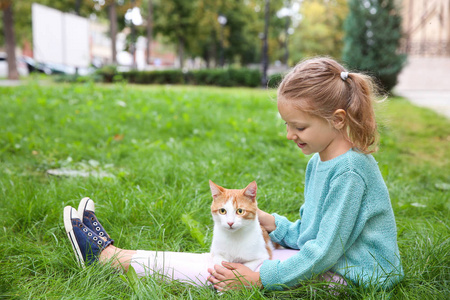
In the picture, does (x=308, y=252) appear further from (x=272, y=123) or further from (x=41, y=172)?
(x=272, y=123)

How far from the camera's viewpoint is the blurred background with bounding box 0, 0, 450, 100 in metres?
12.3

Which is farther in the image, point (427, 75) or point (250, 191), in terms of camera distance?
point (427, 75)

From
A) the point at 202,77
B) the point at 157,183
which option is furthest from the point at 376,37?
the point at 157,183

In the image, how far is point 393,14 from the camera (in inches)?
580

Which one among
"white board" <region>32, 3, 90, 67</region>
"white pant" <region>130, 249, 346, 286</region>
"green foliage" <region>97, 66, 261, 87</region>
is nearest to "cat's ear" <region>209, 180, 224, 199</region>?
"white pant" <region>130, 249, 346, 286</region>

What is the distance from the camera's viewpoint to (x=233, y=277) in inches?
70.1

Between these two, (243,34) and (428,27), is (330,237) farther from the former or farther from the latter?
(243,34)

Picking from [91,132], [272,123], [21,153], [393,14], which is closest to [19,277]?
[21,153]

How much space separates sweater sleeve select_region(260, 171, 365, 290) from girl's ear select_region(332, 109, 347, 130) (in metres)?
0.23

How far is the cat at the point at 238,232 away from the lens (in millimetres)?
1833

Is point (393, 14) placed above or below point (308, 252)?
above

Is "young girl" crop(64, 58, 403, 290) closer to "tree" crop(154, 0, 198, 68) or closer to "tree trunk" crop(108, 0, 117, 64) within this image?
"tree trunk" crop(108, 0, 117, 64)

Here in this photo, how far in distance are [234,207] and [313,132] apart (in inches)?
20.6

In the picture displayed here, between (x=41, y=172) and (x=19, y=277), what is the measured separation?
1987mm
